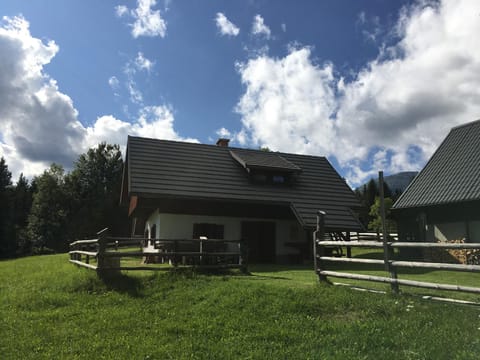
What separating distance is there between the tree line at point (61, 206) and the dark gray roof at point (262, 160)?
27884 mm

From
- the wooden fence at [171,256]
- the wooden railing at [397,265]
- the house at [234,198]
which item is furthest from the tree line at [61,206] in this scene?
the wooden railing at [397,265]

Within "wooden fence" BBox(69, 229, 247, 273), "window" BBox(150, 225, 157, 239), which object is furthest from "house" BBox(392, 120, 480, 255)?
"window" BBox(150, 225, 157, 239)

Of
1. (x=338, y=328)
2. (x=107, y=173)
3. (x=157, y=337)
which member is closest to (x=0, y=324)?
(x=157, y=337)

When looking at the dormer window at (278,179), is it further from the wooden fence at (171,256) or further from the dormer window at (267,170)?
the wooden fence at (171,256)

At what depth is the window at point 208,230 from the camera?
19108mm

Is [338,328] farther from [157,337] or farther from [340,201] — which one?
[340,201]

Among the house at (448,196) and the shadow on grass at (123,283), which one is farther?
the house at (448,196)

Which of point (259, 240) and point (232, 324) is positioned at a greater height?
point (259, 240)

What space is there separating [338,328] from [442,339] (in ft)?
4.91

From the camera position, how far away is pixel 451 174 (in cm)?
2056

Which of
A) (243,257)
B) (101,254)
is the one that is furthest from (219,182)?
(101,254)

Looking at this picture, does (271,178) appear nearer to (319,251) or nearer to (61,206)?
(319,251)

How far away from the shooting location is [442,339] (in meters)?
5.63

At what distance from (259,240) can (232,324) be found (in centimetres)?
1342
